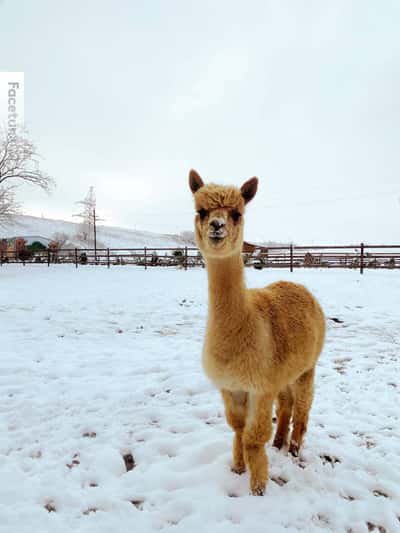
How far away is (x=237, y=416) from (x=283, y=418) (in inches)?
26.0

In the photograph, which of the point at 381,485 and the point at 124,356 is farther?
the point at 124,356

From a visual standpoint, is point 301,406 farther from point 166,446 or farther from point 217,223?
point 217,223

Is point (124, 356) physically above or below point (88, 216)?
below

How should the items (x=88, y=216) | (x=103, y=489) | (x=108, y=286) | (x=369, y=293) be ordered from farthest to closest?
(x=88, y=216) < (x=108, y=286) < (x=369, y=293) < (x=103, y=489)

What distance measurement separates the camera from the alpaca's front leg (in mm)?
1954

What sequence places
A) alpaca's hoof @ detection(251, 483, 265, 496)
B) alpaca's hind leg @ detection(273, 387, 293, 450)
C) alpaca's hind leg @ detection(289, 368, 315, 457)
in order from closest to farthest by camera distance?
alpaca's hoof @ detection(251, 483, 265, 496) → alpaca's hind leg @ detection(289, 368, 315, 457) → alpaca's hind leg @ detection(273, 387, 293, 450)

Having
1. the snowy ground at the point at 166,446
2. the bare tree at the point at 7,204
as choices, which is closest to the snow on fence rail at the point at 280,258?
the bare tree at the point at 7,204

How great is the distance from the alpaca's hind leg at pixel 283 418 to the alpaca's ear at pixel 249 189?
1579 millimetres

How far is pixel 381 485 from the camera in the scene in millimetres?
2152

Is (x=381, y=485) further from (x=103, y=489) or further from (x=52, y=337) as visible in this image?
(x=52, y=337)

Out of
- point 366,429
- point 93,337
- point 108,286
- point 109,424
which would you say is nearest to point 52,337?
point 93,337

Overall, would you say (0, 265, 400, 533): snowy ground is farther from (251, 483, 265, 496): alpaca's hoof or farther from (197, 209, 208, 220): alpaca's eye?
(197, 209, 208, 220): alpaca's eye

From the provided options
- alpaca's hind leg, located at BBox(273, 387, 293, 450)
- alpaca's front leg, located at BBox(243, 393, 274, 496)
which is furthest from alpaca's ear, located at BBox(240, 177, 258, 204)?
alpaca's hind leg, located at BBox(273, 387, 293, 450)

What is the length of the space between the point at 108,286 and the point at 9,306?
161 inches
